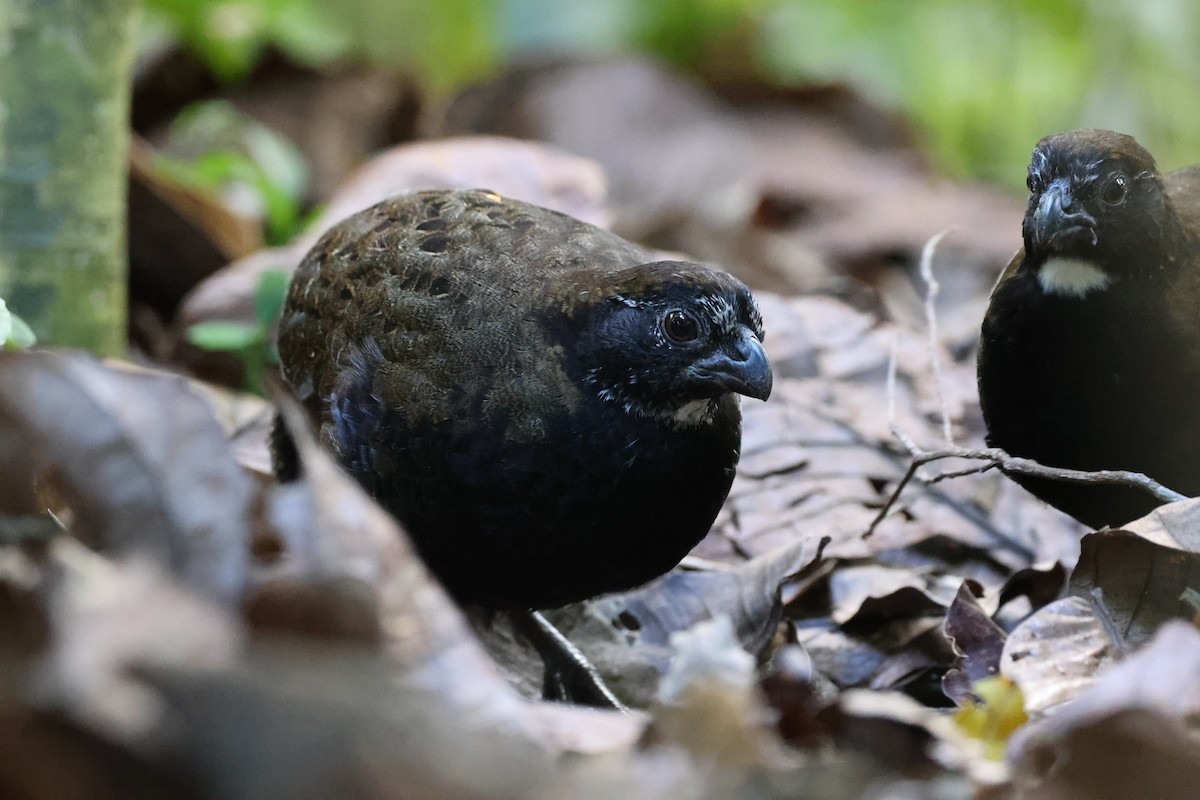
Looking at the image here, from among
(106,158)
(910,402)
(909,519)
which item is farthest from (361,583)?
(910,402)

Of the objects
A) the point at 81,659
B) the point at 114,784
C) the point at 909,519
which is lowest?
the point at 909,519

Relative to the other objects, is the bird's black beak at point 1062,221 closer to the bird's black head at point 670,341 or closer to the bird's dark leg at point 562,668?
the bird's black head at point 670,341

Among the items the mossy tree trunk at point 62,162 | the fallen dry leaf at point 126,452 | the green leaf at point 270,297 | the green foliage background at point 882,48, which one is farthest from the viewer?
the green foliage background at point 882,48

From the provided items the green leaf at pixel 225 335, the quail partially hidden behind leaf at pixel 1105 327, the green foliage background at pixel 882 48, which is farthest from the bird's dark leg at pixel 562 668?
the green foliage background at pixel 882 48

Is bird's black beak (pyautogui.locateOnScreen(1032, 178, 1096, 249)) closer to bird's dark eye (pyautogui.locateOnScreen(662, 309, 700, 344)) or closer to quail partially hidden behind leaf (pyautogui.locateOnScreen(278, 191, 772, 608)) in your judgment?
quail partially hidden behind leaf (pyautogui.locateOnScreen(278, 191, 772, 608))

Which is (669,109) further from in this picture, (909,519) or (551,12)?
(909,519)
